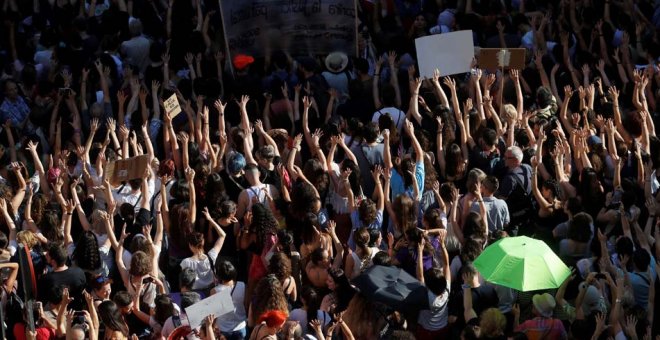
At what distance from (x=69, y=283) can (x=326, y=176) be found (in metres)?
2.61

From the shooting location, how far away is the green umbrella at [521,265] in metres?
11.0

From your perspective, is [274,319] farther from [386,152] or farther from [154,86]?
[154,86]

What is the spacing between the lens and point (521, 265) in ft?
36.3

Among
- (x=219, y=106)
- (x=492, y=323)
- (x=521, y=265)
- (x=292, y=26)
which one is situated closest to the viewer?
(x=492, y=323)

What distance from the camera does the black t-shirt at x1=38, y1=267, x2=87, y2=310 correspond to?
1125 cm

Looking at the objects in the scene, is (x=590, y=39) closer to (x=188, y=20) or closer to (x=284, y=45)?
(x=284, y=45)

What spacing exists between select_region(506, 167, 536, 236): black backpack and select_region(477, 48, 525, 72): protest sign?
96.0 inches

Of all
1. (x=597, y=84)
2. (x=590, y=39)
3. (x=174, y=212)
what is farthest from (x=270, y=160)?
(x=590, y=39)

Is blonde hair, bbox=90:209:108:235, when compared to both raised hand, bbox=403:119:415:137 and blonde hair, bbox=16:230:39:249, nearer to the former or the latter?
blonde hair, bbox=16:230:39:249

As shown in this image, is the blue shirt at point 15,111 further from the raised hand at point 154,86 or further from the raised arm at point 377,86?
the raised arm at point 377,86

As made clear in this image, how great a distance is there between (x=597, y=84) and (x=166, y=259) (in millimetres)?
5466

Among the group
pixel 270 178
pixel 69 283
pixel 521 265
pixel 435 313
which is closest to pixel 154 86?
pixel 270 178

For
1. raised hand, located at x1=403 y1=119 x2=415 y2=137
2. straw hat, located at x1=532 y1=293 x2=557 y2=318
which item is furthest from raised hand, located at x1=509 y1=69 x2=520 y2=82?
straw hat, located at x1=532 y1=293 x2=557 y2=318

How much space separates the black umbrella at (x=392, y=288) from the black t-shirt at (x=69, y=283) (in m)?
2.15
